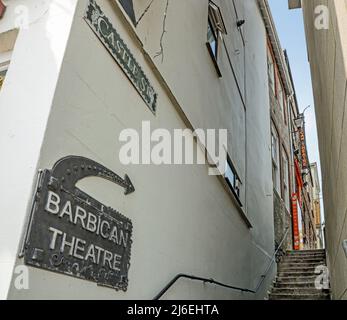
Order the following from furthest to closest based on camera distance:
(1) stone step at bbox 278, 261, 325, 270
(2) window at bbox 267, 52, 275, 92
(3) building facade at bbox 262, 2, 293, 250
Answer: (2) window at bbox 267, 52, 275, 92 → (3) building facade at bbox 262, 2, 293, 250 → (1) stone step at bbox 278, 261, 325, 270

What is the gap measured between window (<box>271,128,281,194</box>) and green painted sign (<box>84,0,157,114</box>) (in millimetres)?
9418

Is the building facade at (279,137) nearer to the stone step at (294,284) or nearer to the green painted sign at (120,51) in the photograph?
the stone step at (294,284)

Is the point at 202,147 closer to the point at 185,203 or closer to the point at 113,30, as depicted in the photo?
the point at 185,203

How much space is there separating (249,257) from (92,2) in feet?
20.1

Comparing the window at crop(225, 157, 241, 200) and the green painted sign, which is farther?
the window at crop(225, 157, 241, 200)

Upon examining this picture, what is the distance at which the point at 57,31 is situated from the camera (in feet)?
7.68

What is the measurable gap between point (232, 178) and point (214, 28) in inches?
106

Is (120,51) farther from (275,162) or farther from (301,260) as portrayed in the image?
(275,162)

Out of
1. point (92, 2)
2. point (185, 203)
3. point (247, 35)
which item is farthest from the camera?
point (247, 35)

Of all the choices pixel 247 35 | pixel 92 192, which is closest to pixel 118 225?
pixel 92 192

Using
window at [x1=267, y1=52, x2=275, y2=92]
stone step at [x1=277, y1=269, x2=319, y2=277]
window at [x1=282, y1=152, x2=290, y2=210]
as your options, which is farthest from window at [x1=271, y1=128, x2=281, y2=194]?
stone step at [x1=277, y1=269, x2=319, y2=277]

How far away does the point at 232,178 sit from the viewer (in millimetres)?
6766

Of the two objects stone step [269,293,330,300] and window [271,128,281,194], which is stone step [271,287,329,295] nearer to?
stone step [269,293,330,300]

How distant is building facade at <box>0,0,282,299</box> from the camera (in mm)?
1971
